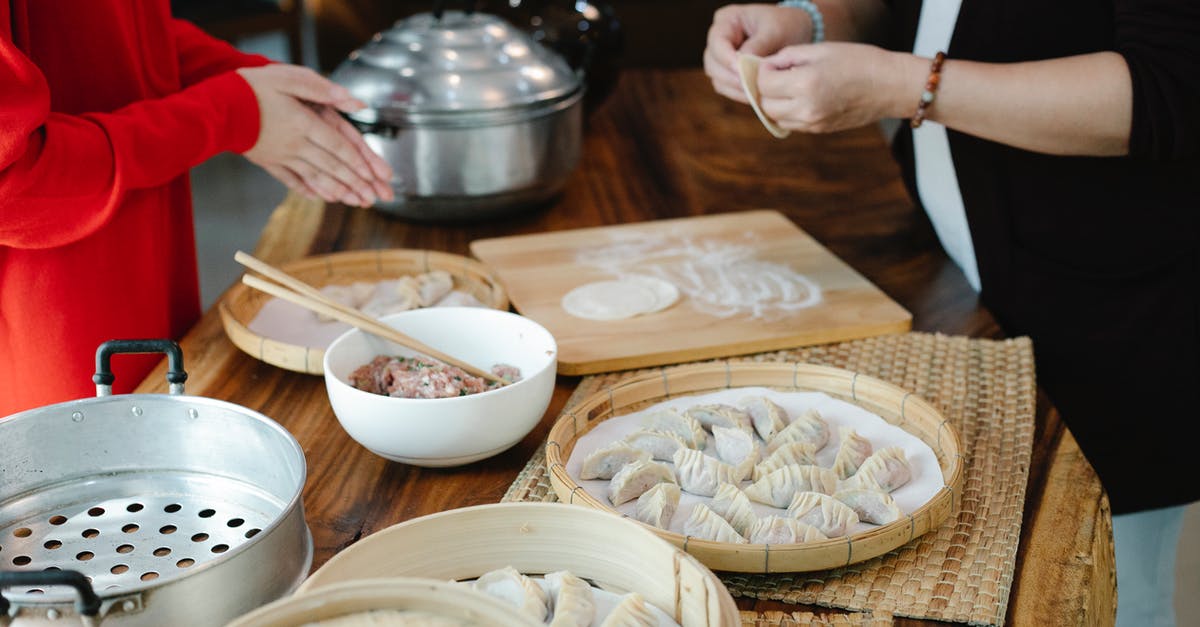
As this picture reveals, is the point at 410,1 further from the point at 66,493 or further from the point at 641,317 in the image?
the point at 66,493

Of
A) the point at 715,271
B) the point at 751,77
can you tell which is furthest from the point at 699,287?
the point at 751,77

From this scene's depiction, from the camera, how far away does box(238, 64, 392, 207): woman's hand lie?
1345 mm

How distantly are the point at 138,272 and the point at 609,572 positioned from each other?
33.1 inches

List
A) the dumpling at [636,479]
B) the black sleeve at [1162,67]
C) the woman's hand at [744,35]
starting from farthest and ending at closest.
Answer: the woman's hand at [744,35] → the black sleeve at [1162,67] → the dumpling at [636,479]

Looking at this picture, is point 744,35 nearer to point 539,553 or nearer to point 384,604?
point 539,553

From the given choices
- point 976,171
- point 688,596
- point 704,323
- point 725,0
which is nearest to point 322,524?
point 688,596

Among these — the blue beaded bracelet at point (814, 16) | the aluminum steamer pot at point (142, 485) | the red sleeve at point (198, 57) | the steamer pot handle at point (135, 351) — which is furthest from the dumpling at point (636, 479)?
the blue beaded bracelet at point (814, 16)

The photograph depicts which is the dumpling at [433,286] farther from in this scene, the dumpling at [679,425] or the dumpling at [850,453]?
the dumpling at [850,453]

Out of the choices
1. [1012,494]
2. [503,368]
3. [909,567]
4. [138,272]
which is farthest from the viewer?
[138,272]

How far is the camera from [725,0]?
194 inches

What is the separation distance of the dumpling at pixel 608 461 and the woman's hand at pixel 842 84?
0.62 m

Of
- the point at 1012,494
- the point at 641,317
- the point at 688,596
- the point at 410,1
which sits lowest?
the point at 410,1

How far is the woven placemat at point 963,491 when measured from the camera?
0.91 metres

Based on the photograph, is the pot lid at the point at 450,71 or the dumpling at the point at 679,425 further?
the pot lid at the point at 450,71
